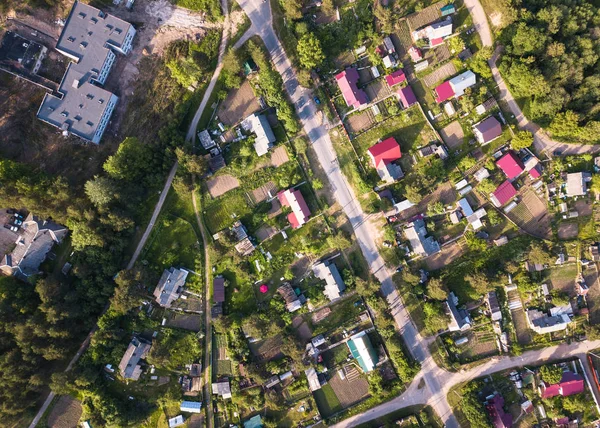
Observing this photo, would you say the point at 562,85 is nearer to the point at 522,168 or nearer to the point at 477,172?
the point at 522,168

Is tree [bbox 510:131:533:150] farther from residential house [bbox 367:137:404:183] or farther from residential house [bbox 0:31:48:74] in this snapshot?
residential house [bbox 0:31:48:74]

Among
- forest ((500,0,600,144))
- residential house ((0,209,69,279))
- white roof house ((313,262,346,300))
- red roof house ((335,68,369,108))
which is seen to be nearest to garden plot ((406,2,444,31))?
forest ((500,0,600,144))

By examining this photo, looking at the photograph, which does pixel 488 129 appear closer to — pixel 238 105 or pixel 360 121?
pixel 360 121

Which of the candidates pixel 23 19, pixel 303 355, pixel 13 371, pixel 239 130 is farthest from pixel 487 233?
pixel 23 19

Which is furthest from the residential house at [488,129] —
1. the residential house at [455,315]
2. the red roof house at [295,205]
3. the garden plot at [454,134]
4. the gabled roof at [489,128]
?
the red roof house at [295,205]

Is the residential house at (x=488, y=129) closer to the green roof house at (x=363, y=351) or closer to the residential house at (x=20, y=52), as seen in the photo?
the green roof house at (x=363, y=351)

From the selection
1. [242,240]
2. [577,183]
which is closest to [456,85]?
[577,183]
